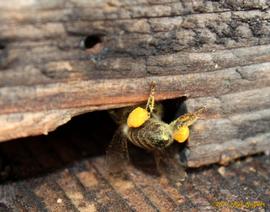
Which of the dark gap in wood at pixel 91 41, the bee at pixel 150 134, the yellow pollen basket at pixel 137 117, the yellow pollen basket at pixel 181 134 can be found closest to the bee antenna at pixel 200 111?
the bee at pixel 150 134

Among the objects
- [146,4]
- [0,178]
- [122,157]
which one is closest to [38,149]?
[0,178]

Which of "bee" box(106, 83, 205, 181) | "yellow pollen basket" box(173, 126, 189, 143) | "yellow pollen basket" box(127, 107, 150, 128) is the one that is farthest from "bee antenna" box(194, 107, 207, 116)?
"yellow pollen basket" box(127, 107, 150, 128)

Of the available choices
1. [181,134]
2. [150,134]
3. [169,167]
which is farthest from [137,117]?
[169,167]

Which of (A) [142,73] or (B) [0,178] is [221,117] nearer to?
(A) [142,73]

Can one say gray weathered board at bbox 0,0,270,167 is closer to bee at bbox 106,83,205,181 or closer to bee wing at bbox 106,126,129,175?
bee at bbox 106,83,205,181

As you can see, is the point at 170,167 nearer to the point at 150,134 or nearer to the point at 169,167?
the point at 169,167

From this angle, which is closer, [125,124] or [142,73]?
[142,73]

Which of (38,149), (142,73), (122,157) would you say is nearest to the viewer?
(142,73)

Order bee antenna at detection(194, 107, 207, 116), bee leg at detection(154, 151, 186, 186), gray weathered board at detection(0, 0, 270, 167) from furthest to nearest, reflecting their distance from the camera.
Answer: bee leg at detection(154, 151, 186, 186)
bee antenna at detection(194, 107, 207, 116)
gray weathered board at detection(0, 0, 270, 167)
